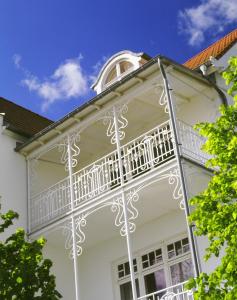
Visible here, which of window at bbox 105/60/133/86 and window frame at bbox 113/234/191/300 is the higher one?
window at bbox 105/60/133/86

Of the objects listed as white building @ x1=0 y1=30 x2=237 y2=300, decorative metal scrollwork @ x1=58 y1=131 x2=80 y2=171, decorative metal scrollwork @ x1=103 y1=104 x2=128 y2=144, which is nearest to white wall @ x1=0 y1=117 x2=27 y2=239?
white building @ x1=0 y1=30 x2=237 y2=300

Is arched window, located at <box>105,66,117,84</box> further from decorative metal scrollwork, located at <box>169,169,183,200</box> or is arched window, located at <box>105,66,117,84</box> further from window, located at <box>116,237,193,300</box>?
window, located at <box>116,237,193,300</box>

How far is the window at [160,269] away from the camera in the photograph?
51.0 ft

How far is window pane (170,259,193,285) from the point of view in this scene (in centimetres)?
1534

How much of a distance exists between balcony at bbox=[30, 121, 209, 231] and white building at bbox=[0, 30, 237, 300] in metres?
0.03

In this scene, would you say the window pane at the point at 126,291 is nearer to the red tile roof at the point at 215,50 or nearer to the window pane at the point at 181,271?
the window pane at the point at 181,271

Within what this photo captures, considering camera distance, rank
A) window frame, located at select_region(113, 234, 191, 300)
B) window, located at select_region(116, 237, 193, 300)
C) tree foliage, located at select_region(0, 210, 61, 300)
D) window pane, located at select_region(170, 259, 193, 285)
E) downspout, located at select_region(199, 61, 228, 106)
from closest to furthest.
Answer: tree foliage, located at select_region(0, 210, 61, 300) < window pane, located at select_region(170, 259, 193, 285) < window, located at select_region(116, 237, 193, 300) < window frame, located at select_region(113, 234, 191, 300) < downspout, located at select_region(199, 61, 228, 106)

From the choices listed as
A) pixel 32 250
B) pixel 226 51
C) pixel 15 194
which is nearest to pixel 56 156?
pixel 15 194

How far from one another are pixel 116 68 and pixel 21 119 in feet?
13.7

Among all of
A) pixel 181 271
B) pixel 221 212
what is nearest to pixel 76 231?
pixel 181 271

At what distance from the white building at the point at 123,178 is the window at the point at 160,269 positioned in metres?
0.03

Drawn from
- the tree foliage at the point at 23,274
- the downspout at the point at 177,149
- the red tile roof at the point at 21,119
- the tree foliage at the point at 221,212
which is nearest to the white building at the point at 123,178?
the downspout at the point at 177,149

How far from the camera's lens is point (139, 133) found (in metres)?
17.7

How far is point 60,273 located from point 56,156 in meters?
3.44
